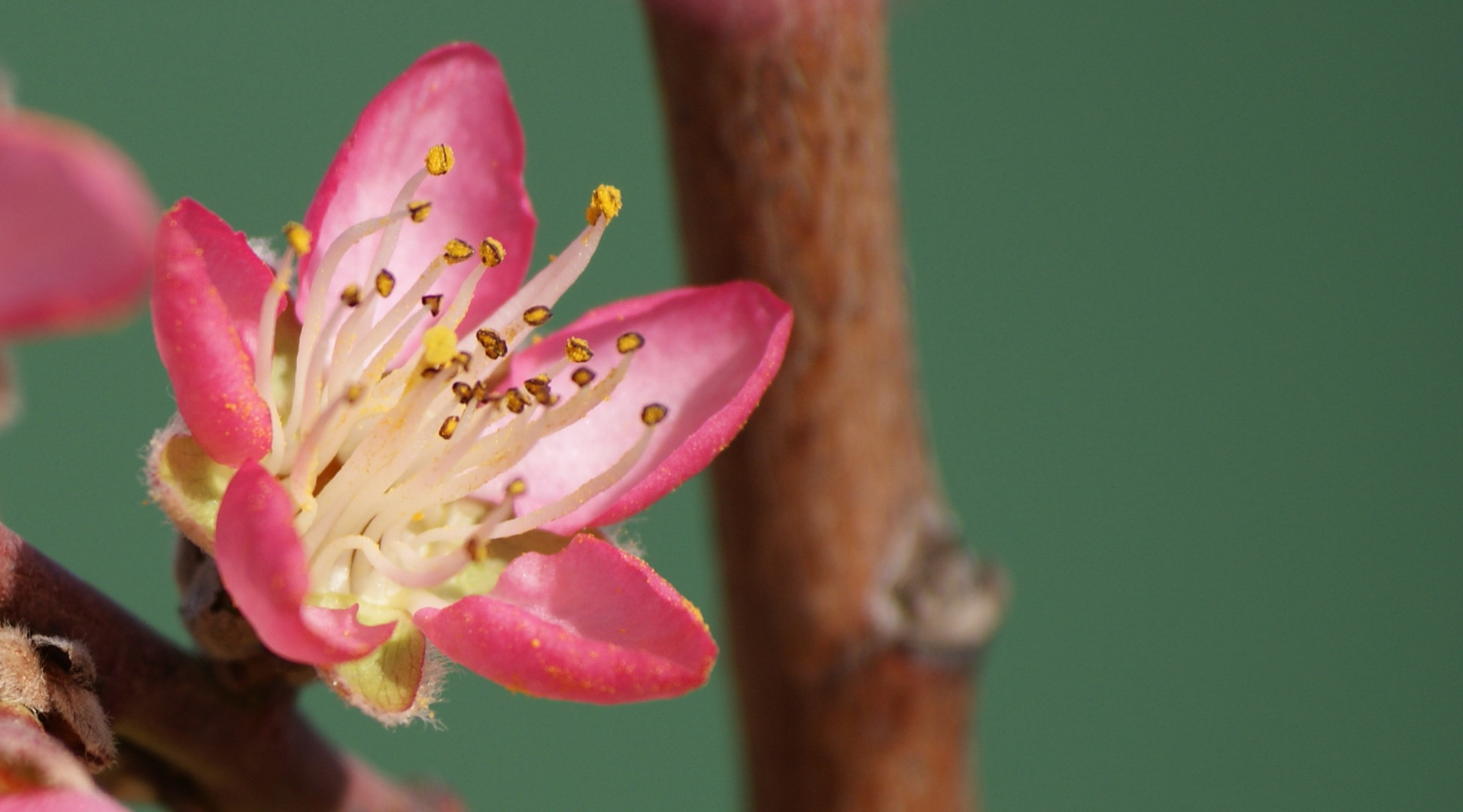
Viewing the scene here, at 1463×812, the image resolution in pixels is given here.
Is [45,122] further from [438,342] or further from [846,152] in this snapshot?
[846,152]

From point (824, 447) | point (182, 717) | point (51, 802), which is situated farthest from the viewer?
point (824, 447)

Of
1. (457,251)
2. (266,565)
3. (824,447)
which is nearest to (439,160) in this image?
(457,251)

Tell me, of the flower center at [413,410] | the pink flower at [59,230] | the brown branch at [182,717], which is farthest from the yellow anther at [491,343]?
the pink flower at [59,230]

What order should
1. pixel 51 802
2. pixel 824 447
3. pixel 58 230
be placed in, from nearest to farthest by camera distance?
1. pixel 58 230
2. pixel 51 802
3. pixel 824 447

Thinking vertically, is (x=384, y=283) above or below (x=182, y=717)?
above

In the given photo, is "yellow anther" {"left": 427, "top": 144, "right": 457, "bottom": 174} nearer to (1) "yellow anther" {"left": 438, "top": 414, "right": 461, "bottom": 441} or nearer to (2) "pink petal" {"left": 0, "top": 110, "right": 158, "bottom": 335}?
(1) "yellow anther" {"left": 438, "top": 414, "right": 461, "bottom": 441}

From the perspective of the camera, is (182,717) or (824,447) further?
(824,447)

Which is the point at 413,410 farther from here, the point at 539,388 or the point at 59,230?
the point at 59,230
